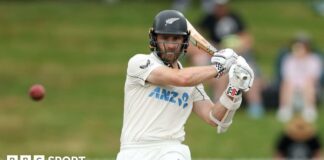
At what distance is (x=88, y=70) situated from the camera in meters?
25.3

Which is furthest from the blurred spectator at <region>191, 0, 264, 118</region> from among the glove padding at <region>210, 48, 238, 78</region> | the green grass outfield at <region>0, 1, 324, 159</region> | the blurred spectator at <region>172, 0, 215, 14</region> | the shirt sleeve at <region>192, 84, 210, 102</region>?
the glove padding at <region>210, 48, 238, 78</region>

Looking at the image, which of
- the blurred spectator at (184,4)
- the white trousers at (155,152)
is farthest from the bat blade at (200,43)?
the blurred spectator at (184,4)

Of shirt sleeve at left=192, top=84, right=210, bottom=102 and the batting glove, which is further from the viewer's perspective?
Answer: shirt sleeve at left=192, top=84, right=210, bottom=102

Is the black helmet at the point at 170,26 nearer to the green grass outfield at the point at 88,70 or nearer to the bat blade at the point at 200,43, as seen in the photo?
the bat blade at the point at 200,43

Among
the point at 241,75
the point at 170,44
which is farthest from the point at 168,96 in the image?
the point at 241,75

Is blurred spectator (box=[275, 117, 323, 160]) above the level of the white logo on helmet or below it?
below

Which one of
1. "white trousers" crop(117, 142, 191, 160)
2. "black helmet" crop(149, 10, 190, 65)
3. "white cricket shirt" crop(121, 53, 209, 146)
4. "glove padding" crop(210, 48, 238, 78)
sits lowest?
"white trousers" crop(117, 142, 191, 160)

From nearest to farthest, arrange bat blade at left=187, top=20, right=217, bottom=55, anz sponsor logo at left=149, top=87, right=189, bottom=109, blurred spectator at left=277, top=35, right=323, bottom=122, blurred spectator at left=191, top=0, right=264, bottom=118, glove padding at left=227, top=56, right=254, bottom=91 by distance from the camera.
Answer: glove padding at left=227, top=56, right=254, bottom=91 → anz sponsor logo at left=149, top=87, right=189, bottom=109 → bat blade at left=187, top=20, right=217, bottom=55 → blurred spectator at left=277, top=35, right=323, bottom=122 → blurred spectator at left=191, top=0, right=264, bottom=118

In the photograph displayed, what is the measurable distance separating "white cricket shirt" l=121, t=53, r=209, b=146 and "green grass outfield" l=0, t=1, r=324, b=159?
681 cm

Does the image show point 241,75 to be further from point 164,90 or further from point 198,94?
point 198,94

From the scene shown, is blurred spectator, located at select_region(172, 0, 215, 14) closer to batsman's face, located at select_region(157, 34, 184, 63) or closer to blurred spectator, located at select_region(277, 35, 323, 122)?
blurred spectator, located at select_region(277, 35, 323, 122)

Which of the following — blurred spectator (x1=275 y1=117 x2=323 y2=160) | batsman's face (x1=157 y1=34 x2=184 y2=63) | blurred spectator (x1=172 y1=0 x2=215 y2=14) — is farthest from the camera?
blurred spectator (x1=172 y1=0 x2=215 y2=14)

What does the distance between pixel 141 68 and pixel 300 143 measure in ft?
24.2

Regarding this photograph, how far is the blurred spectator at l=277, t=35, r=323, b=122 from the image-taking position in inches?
827
